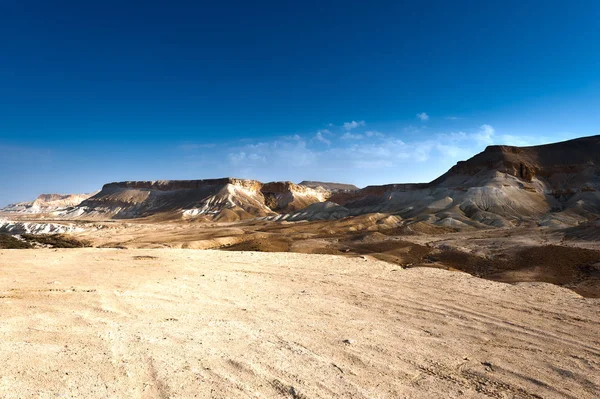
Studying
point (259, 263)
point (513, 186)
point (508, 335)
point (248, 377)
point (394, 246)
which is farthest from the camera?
point (513, 186)

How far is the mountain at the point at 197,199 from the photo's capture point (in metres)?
112

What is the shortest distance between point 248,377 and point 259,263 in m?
14.4

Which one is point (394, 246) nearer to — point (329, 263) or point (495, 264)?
point (495, 264)

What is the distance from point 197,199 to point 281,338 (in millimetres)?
118826

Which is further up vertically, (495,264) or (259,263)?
(259,263)

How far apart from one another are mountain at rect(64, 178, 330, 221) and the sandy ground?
92566 millimetres

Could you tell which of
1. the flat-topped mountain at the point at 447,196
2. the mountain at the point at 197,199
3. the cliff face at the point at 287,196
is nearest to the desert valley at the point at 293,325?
the flat-topped mountain at the point at 447,196

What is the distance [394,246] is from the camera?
106ft

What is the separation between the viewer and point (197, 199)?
121 meters

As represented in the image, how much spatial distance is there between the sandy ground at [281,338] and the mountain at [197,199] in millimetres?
92566

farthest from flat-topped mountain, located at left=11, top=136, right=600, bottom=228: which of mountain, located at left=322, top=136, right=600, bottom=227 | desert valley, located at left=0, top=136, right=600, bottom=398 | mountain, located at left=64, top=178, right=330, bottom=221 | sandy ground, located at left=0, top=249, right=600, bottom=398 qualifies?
sandy ground, located at left=0, top=249, right=600, bottom=398

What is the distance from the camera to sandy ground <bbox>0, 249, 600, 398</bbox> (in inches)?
235

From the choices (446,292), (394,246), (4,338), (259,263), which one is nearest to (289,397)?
(4,338)

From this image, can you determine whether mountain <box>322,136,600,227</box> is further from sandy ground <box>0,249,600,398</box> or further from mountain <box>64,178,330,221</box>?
sandy ground <box>0,249,600,398</box>
